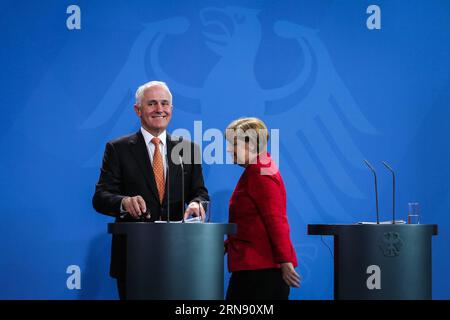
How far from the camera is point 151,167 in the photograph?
3.81m

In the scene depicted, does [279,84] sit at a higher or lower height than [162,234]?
higher

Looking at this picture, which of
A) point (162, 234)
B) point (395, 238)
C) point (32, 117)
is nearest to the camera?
point (162, 234)

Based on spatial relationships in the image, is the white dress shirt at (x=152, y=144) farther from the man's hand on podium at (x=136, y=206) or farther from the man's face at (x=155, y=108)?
the man's hand on podium at (x=136, y=206)

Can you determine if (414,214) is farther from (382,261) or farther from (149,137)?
(149,137)

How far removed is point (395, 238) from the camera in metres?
3.47

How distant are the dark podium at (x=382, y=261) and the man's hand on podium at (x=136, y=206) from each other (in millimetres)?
1084

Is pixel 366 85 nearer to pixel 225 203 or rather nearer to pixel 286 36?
pixel 286 36

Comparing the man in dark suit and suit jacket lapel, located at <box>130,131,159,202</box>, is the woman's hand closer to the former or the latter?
the man in dark suit

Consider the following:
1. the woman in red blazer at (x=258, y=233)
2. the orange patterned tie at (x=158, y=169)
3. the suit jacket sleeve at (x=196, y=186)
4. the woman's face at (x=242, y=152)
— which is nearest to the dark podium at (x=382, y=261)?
the woman in red blazer at (x=258, y=233)

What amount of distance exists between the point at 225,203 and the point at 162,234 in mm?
1737

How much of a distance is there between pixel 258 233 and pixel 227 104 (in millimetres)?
1525

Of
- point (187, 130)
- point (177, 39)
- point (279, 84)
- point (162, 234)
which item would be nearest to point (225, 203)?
point (187, 130)

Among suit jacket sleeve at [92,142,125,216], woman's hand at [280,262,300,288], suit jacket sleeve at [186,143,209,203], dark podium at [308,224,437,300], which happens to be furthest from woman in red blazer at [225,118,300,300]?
suit jacket sleeve at [92,142,125,216]

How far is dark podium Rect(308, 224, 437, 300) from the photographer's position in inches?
136
